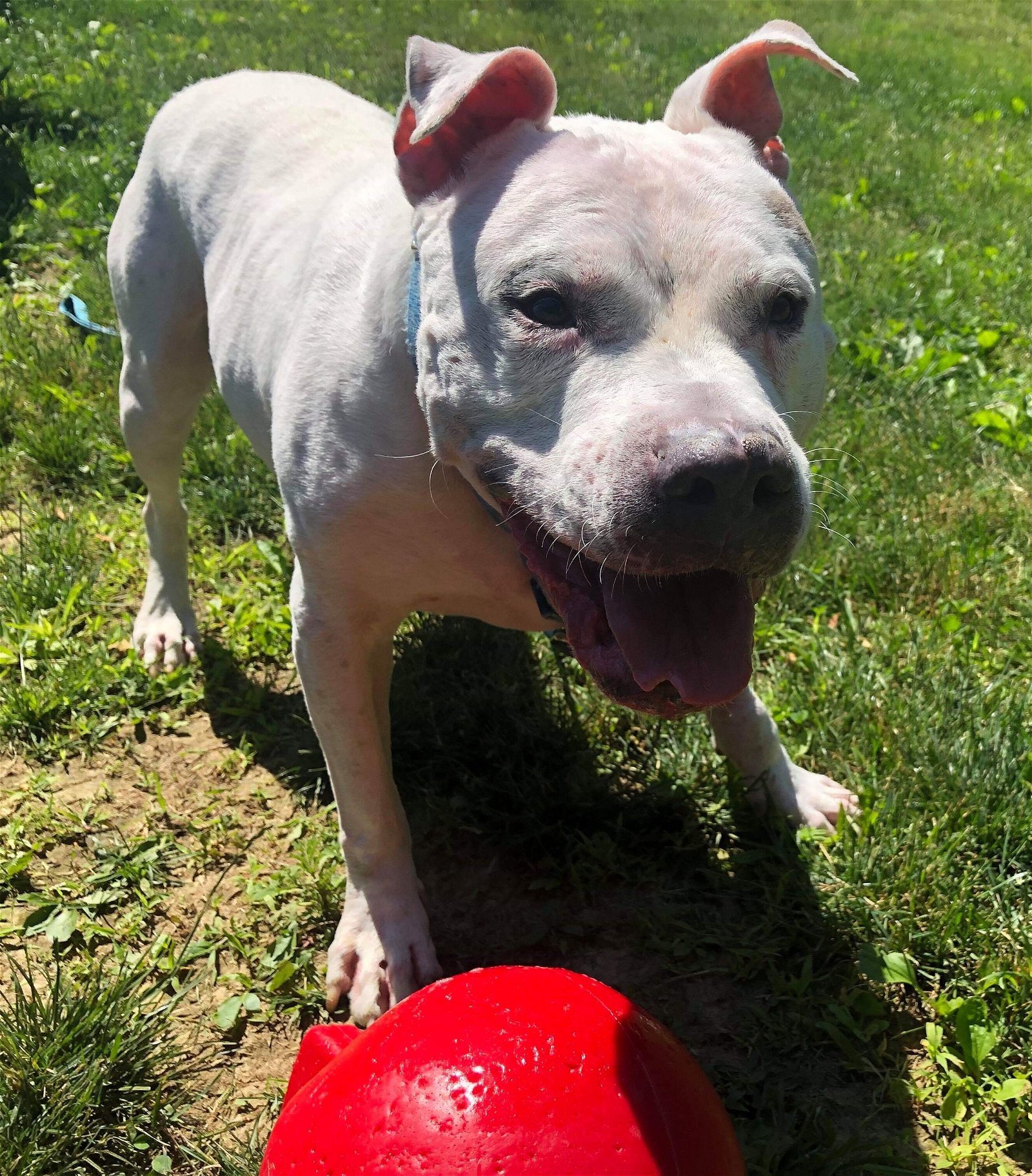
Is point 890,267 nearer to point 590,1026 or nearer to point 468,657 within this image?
point 468,657

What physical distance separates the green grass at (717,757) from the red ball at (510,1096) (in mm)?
670

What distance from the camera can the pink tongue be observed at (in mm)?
2062

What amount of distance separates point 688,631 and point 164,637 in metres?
2.22

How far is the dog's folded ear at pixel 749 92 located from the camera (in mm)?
2438

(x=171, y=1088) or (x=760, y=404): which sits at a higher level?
(x=760, y=404)

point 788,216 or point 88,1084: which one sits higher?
point 788,216

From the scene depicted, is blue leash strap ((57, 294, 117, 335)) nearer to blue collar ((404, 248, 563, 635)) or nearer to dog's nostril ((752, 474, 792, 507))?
blue collar ((404, 248, 563, 635))

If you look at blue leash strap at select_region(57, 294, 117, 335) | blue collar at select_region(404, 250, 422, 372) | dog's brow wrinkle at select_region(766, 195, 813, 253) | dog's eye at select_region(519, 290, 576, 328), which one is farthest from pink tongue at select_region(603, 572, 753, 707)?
blue leash strap at select_region(57, 294, 117, 335)

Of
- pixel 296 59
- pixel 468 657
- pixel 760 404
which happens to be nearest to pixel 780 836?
pixel 468 657

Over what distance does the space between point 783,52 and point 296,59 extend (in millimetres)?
8420

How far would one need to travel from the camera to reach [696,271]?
2049mm

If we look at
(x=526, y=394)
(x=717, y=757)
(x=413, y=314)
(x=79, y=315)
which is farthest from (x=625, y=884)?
(x=79, y=315)

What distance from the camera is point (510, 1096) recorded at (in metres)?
1.62

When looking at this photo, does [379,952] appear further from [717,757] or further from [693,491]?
[693,491]
